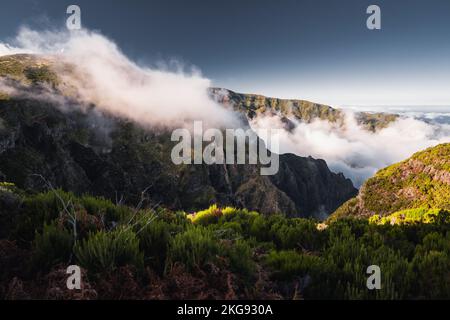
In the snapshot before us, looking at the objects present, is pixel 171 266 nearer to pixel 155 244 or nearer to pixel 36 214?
pixel 155 244

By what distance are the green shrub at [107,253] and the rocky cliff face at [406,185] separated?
153946 millimetres

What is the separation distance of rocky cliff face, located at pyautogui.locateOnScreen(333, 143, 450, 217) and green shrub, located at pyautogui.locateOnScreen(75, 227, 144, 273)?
505 ft

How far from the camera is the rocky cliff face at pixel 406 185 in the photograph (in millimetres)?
146125

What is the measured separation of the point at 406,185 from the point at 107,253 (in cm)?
19350

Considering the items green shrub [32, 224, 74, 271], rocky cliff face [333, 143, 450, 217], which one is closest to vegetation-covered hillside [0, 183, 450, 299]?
green shrub [32, 224, 74, 271]

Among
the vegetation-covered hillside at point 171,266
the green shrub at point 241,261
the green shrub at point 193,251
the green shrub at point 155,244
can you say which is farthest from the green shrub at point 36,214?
the green shrub at point 241,261

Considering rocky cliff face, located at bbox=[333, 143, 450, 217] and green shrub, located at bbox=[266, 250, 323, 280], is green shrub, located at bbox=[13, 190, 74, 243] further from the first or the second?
rocky cliff face, located at bbox=[333, 143, 450, 217]

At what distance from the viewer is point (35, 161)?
586ft

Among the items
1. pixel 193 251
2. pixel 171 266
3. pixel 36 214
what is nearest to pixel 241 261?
pixel 193 251

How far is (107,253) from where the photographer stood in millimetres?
4367

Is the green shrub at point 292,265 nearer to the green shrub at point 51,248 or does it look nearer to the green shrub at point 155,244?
the green shrub at point 155,244

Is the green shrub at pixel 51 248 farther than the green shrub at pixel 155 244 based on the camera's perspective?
No
